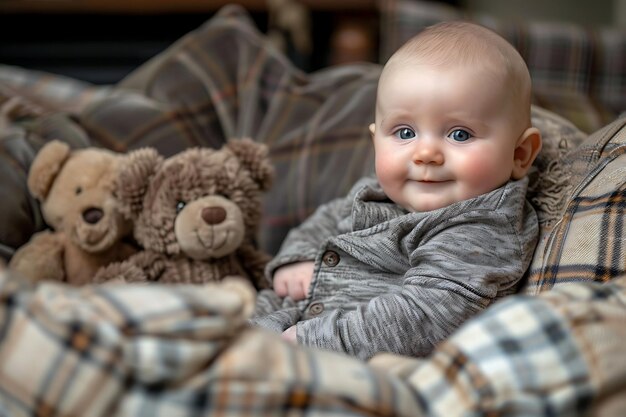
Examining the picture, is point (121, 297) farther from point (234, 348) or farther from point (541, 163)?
point (541, 163)

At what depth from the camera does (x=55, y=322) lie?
2.07ft

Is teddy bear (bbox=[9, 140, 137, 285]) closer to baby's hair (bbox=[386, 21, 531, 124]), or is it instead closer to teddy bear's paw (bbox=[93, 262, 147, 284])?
teddy bear's paw (bbox=[93, 262, 147, 284])

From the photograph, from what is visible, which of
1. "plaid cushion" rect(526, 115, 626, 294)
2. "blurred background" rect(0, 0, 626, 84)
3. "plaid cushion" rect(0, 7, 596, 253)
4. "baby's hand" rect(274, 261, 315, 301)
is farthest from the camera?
"blurred background" rect(0, 0, 626, 84)

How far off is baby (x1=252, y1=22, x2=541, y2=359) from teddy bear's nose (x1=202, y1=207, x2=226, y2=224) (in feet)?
0.50

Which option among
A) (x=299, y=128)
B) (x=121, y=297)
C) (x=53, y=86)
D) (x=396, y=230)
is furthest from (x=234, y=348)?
(x=53, y=86)

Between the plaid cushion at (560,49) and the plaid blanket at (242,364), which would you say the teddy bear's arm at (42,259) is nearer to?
the plaid blanket at (242,364)

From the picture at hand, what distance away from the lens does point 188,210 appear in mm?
1128

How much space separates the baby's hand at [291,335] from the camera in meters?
1.01

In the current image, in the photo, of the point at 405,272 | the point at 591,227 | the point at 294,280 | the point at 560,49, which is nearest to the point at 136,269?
the point at 294,280

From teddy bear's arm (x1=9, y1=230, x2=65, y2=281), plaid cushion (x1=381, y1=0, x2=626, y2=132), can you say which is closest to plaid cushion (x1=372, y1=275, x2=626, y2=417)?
teddy bear's arm (x1=9, y1=230, x2=65, y2=281)

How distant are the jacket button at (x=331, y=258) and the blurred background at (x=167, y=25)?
1.74 m

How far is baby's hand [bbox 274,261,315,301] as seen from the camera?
1170 mm

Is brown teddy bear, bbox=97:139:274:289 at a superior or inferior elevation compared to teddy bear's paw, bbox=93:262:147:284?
superior

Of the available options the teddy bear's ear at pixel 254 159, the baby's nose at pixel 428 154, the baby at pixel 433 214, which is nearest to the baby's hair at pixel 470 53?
the baby at pixel 433 214
